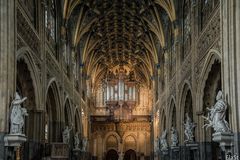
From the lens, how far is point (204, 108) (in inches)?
1137

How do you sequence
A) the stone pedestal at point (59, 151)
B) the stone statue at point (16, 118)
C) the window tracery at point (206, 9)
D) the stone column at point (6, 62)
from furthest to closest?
the stone pedestal at point (59, 151), the window tracery at point (206, 9), the stone statue at point (16, 118), the stone column at point (6, 62)

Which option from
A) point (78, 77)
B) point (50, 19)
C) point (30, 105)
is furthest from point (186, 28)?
point (78, 77)

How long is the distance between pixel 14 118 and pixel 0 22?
4.67m

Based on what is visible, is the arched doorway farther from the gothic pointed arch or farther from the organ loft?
the gothic pointed arch

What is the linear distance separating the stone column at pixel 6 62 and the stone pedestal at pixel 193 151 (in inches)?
550

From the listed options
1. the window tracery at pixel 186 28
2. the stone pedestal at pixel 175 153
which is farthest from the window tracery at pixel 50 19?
the stone pedestal at pixel 175 153

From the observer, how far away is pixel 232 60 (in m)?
20.8

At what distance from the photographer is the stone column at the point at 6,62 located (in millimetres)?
20266

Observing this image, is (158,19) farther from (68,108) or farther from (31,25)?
(31,25)

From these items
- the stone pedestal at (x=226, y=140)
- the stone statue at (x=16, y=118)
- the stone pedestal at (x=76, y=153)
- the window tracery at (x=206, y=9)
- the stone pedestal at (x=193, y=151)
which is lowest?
the stone pedestal at (x=76, y=153)

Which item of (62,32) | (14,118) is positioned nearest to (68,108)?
(62,32)

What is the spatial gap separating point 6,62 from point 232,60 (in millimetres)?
10845

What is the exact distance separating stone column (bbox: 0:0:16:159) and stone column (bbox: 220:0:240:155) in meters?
10.4

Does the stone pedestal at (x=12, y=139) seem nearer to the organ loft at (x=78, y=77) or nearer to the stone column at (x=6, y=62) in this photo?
the organ loft at (x=78, y=77)
